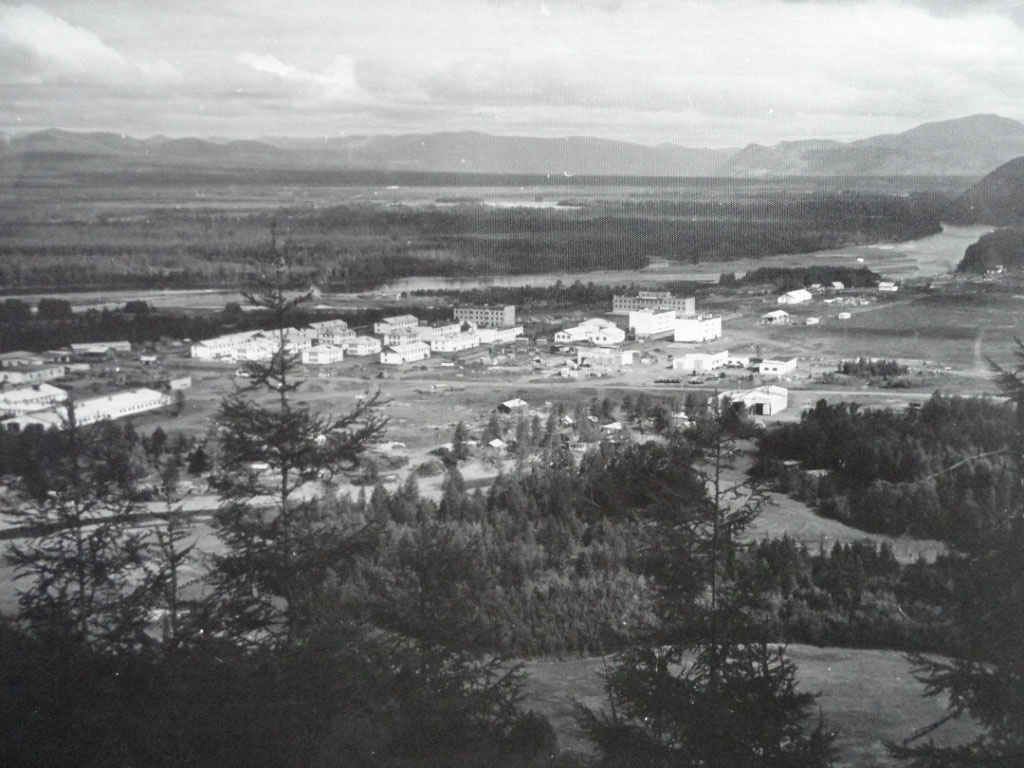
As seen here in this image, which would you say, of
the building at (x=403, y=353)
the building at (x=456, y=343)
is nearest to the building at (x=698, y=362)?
the building at (x=456, y=343)

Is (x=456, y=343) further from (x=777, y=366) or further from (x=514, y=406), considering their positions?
(x=777, y=366)

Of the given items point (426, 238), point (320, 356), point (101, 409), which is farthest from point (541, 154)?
point (101, 409)

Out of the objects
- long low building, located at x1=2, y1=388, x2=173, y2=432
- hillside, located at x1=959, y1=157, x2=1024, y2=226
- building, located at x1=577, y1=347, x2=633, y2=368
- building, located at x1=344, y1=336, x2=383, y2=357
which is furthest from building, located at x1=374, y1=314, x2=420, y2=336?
hillside, located at x1=959, y1=157, x2=1024, y2=226

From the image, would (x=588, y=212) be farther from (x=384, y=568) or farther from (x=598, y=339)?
(x=384, y=568)

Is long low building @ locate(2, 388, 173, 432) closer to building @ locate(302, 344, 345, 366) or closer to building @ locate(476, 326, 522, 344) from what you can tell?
building @ locate(302, 344, 345, 366)

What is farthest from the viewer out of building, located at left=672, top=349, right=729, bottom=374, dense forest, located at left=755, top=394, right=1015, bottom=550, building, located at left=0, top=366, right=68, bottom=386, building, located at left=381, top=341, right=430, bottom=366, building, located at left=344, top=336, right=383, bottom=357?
building, located at left=672, top=349, right=729, bottom=374

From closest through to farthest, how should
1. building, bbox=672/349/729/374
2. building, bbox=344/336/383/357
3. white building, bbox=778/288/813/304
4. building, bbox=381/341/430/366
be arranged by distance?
1. building, bbox=344/336/383/357
2. building, bbox=381/341/430/366
3. building, bbox=672/349/729/374
4. white building, bbox=778/288/813/304

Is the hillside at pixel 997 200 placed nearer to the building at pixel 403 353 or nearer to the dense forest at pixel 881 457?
the dense forest at pixel 881 457
